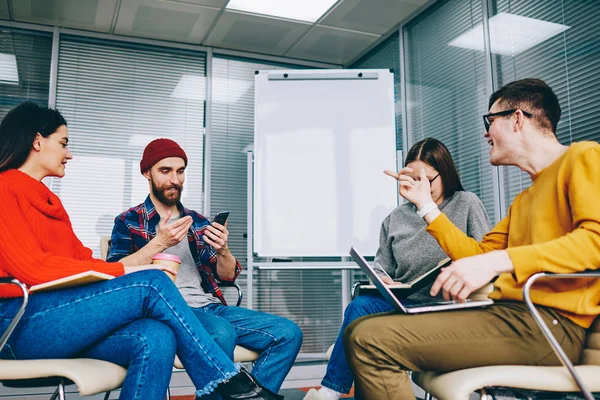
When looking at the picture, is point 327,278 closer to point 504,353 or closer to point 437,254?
point 437,254

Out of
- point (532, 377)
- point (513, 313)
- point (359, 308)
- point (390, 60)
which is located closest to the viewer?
point (532, 377)

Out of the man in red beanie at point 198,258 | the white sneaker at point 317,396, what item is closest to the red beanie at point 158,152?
the man in red beanie at point 198,258

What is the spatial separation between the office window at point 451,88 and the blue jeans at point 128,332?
211cm

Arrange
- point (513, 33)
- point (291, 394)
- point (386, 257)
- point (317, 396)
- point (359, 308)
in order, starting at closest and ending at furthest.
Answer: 1. point (317, 396)
2. point (359, 308)
3. point (386, 257)
4. point (513, 33)
5. point (291, 394)

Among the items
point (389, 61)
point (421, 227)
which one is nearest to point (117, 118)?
point (389, 61)

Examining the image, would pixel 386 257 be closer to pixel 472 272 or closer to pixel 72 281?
pixel 472 272

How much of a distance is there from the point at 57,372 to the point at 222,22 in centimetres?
315

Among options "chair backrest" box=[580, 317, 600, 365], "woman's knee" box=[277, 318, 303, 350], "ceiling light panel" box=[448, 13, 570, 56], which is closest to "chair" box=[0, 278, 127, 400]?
"woman's knee" box=[277, 318, 303, 350]

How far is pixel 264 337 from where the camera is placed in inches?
81.0

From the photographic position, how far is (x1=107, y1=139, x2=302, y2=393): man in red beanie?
6.36 feet

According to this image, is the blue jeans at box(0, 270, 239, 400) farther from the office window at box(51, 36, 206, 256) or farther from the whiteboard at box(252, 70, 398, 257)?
the office window at box(51, 36, 206, 256)

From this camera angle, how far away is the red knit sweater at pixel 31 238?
1479mm

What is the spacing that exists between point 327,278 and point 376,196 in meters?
1.27

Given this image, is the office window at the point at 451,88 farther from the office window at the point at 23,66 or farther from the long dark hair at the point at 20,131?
the office window at the point at 23,66
